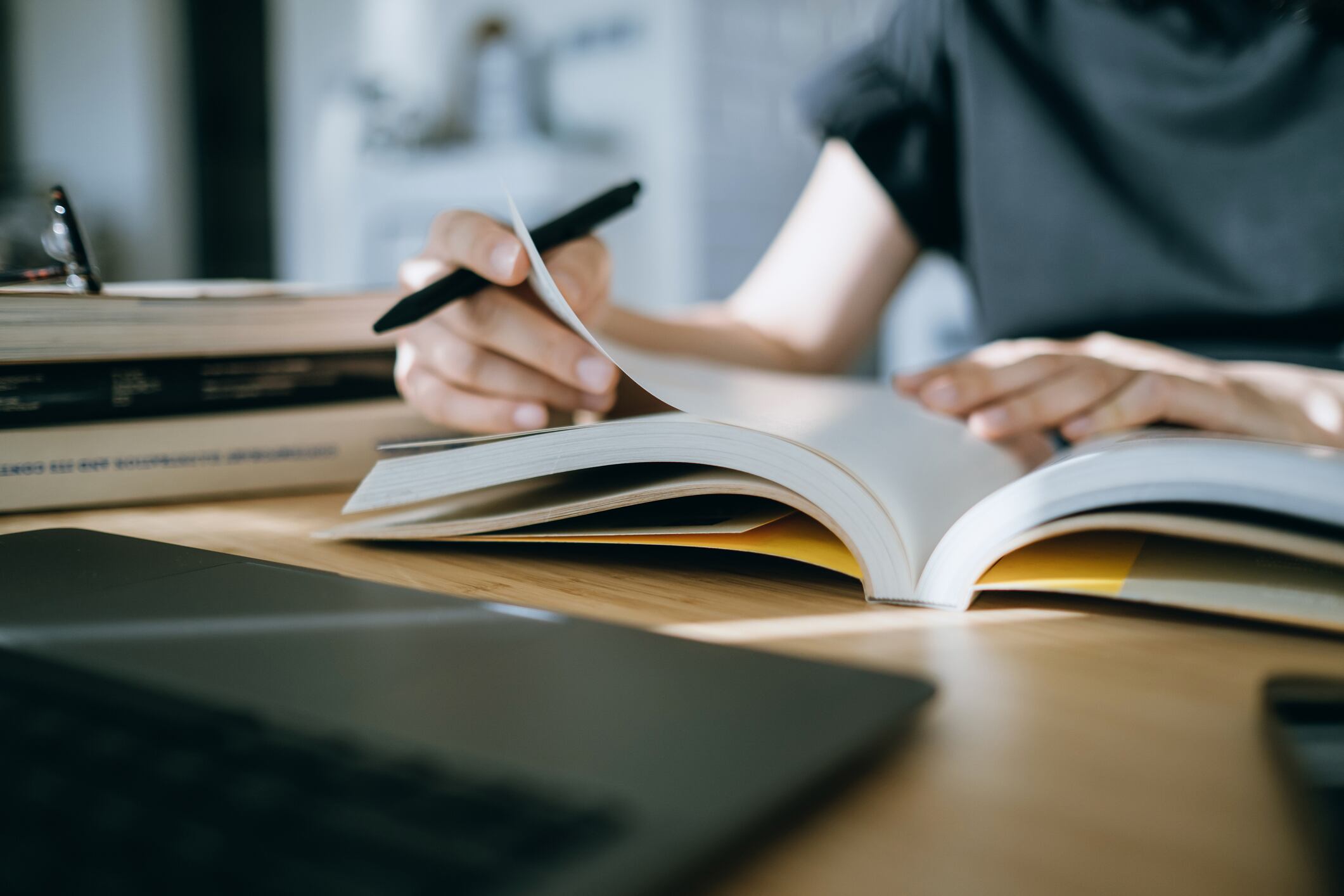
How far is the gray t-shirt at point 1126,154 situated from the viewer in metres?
0.74

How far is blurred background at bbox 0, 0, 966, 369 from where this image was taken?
2887 mm

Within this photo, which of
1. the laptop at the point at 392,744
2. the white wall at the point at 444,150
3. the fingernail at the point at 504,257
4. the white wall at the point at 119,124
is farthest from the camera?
the white wall at the point at 119,124

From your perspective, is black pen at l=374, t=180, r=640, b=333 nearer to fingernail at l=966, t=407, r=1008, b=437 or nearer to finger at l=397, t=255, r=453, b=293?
finger at l=397, t=255, r=453, b=293

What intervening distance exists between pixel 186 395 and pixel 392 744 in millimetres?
403

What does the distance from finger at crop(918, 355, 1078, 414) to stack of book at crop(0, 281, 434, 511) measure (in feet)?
1.05

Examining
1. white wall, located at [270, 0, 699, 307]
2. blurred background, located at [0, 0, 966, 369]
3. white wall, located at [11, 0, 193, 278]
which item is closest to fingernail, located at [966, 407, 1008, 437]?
blurred background, located at [0, 0, 966, 369]

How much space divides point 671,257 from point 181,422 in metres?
2.51

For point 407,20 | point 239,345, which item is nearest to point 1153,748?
point 239,345

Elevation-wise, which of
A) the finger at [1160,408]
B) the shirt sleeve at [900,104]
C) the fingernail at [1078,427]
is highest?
the shirt sleeve at [900,104]

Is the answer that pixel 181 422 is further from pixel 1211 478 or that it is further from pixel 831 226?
pixel 831 226

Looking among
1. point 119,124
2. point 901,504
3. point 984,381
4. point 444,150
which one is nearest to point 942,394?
point 984,381

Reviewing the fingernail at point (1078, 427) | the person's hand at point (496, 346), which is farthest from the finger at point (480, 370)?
the fingernail at point (1078, 427)

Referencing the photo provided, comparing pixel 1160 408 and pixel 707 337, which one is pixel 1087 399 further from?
pixel 707 337

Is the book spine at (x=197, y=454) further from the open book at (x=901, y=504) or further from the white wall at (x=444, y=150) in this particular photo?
the white wall at (x=444, y=150)
